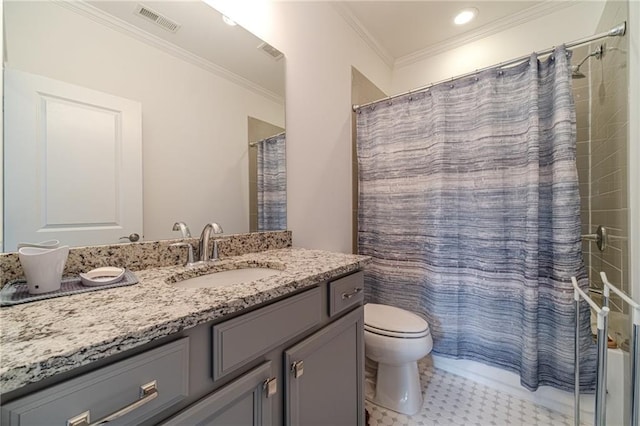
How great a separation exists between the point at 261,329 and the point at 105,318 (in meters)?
0.33

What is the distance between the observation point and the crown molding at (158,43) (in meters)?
0.77

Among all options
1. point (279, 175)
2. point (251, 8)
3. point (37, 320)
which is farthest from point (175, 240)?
point (251, 8)

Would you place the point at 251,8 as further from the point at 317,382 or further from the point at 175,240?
the point at 317,382

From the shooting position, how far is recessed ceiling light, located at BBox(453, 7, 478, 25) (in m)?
1.77

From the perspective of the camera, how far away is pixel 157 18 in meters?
0.93

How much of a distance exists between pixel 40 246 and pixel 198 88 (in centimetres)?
76

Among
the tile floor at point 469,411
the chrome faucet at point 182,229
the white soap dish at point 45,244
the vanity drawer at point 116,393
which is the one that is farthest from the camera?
the tile floor at point 469,411

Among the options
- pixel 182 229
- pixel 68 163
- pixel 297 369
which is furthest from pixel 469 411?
pixel 68 163

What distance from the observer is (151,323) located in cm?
45

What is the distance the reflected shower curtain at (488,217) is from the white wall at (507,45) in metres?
0.79

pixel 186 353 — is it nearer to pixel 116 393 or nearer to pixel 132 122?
pixel 116 393

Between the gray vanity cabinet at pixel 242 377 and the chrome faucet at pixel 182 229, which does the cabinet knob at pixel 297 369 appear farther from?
the chrome faucet at pixel 182 229

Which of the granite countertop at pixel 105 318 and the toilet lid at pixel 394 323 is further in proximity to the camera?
the toilet lid at pixel 394 323

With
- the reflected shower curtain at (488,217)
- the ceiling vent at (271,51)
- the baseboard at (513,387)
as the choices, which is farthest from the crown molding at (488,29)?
the baseboard at (513,387)
